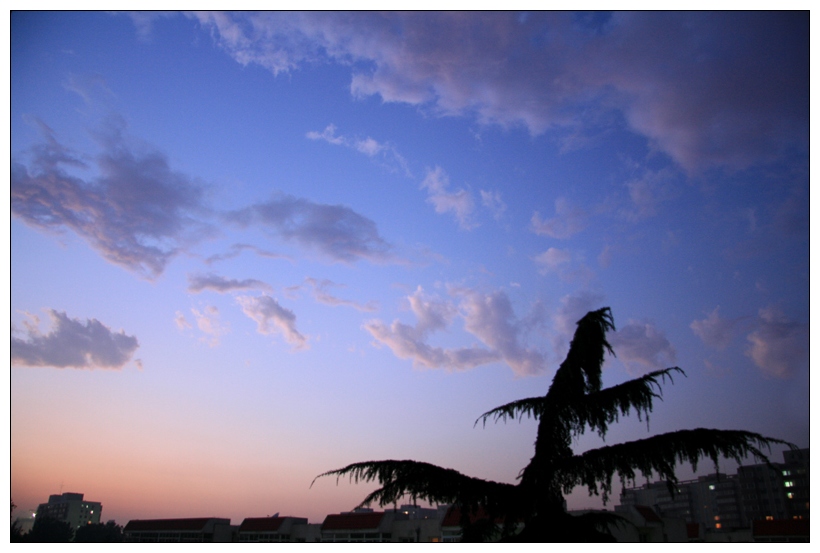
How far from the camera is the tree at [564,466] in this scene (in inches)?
283

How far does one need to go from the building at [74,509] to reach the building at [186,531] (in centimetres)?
14158

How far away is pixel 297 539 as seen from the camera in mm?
52625

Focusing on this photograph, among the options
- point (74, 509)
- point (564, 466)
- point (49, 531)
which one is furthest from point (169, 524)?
point (74, 509)

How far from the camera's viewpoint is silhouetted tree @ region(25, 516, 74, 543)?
98869mm

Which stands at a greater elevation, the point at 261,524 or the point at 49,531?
the point at 261,524

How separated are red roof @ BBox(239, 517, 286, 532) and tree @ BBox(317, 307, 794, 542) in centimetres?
5171

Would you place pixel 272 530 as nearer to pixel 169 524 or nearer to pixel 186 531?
pixel 186 531

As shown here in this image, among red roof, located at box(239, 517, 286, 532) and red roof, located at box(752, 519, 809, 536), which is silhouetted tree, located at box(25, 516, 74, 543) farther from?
red roof, located at box(752, 519, 809, 536)

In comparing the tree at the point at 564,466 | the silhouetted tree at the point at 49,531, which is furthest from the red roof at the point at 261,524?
the silhouetted tree at the point at 49,531

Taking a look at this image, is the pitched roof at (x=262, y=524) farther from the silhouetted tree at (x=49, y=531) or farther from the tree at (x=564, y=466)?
the silhouetted tree at (x=49, y=531)

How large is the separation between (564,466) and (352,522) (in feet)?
156

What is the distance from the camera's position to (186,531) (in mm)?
56812

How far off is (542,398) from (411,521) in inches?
1698

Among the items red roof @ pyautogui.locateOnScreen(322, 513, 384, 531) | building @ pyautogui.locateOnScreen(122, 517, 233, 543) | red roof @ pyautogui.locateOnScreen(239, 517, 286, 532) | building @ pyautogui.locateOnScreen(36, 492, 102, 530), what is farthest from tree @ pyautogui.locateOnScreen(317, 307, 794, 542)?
building @ pyautogui.locateOnScreen(36, 492, 102, 530)
